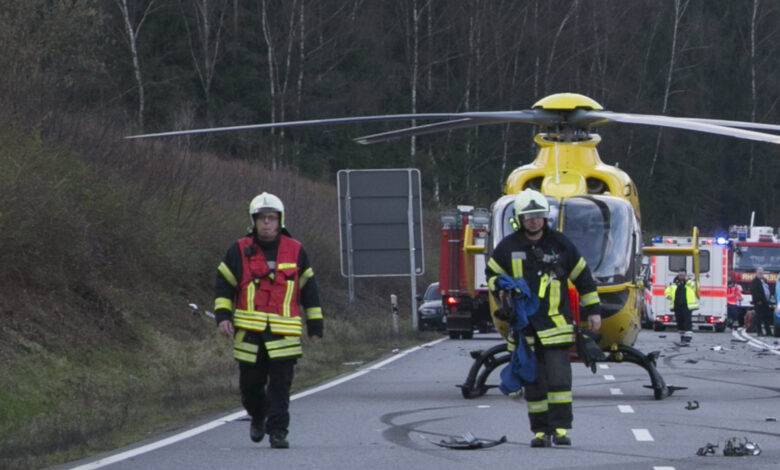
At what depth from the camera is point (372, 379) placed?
68.8 ft

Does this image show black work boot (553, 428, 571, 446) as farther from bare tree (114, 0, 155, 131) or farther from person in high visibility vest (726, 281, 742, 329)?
person in high visibility vest (726, 281, 742, 329)

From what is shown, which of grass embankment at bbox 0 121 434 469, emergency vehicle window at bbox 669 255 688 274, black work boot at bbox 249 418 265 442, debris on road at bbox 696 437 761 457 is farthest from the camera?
emergency vehicle window at bbox 669 255 688 274

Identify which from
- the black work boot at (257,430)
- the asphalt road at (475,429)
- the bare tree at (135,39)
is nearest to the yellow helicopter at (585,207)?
the asphalt road at (475,429)

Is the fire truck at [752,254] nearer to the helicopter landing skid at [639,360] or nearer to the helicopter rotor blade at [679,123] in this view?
the helicopter landing skid at [639,360]

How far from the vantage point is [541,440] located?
1245 cm

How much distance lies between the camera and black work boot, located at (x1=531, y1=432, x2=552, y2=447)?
40.9ft

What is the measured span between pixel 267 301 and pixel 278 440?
1.04 meters

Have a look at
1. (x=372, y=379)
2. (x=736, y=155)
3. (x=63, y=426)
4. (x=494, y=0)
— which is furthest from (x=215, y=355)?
(x=736, y=155)

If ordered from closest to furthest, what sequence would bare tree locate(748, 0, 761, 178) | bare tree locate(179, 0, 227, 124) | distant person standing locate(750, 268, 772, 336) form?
distant person standing locate(750, 268, 772, 336)
bare tree locate(179, 0, 227, 124)
bare tree locate(748, 0, 761, 178)

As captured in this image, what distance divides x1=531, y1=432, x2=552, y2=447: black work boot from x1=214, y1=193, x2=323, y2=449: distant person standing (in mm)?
1792

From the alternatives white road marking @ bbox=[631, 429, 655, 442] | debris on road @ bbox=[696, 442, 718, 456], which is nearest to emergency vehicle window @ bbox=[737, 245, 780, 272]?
white road marking @ bbox=[631, 429, 655, 442]

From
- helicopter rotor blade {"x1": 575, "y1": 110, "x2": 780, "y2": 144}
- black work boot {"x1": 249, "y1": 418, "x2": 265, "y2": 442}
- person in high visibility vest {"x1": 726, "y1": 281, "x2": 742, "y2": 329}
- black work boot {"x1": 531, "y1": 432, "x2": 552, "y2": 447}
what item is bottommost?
person in high visibility vest {"x1": 726, "y1": 281, "x2": 742, "y2": 329}

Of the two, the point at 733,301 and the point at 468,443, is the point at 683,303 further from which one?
the point at 468,443

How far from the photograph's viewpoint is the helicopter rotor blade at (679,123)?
1359cm
